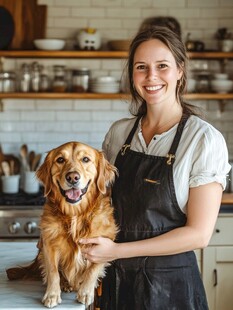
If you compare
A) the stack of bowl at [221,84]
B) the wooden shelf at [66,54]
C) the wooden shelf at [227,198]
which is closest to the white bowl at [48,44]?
the wooden shelf at [66,54]

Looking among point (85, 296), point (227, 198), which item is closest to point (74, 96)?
point (227, 198)

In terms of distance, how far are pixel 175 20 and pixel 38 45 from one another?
1.14 meters

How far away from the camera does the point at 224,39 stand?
4898 millimetres

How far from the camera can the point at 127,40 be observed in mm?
4848

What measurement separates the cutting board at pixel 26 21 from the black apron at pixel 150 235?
2.90 m

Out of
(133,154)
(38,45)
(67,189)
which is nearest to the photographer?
(67,189)

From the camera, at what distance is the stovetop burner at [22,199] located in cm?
430

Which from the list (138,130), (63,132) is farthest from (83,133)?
(138,130)

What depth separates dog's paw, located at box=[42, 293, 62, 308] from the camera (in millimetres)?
1953

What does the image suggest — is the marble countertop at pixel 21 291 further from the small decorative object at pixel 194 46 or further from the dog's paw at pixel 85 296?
the small decorative object at pixel 194 46

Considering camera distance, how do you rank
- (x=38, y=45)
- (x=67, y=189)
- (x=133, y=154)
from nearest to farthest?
(x=67, y=189)
(x=133, y=154)
(x=38, y=45)

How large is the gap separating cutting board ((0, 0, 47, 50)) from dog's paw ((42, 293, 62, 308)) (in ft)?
10.7

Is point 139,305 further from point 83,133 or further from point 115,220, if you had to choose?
point 83,133

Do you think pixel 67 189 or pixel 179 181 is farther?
pixel 179 181
